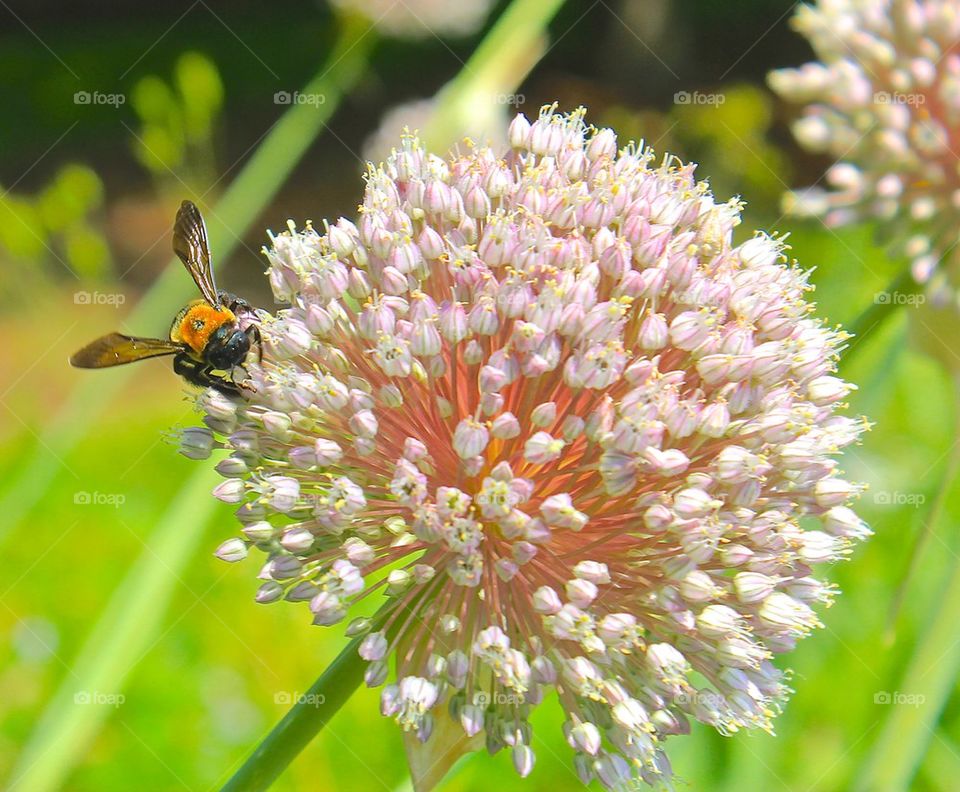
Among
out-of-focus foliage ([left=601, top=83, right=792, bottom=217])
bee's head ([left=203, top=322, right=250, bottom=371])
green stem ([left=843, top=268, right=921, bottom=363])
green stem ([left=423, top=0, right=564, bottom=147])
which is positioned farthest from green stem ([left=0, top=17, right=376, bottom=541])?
out-of-focus foliage ([left=601, top=83, right=792, bottom=217])

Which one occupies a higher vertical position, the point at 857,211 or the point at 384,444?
the point at 857,211

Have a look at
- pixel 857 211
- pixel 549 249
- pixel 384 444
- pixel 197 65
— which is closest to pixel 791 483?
pixel 549 249

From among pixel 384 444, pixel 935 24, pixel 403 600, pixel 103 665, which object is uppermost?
pixel 935 24

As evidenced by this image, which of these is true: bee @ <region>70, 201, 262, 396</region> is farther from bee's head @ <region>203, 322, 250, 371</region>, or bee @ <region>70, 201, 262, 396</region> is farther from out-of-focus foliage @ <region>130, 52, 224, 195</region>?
out-of-focus foliage @ <region>130, 52, 224, 195</region>

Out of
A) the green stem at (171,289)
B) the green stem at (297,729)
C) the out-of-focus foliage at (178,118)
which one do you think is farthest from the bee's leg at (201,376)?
the out-of-focus foliage at (178,118)

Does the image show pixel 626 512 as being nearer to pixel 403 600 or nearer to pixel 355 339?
pixel 403 600

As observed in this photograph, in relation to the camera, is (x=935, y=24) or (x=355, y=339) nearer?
(x=355, y=339)

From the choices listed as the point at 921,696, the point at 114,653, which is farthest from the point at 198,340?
the point at 921,696
